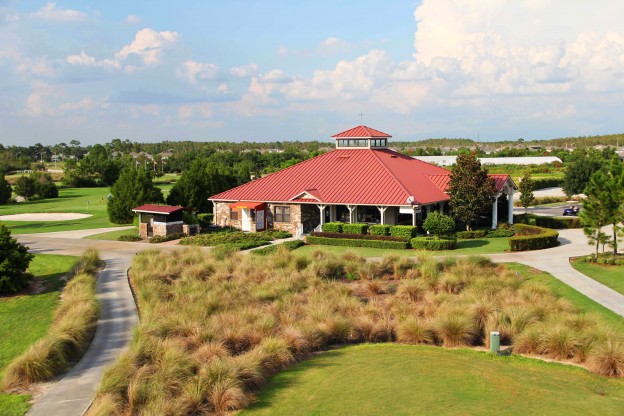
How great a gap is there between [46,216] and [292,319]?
43833 millimetres

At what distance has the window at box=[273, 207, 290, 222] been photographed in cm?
4009

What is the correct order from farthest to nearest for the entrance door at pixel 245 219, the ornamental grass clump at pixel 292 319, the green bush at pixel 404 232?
the entrance door at pixel 245 219 → the green bush at pixel 404 232 → the ornamental grass clump at pixel 292 319

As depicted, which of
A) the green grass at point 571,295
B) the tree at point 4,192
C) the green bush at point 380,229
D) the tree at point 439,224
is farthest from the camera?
the tree at point 4,192

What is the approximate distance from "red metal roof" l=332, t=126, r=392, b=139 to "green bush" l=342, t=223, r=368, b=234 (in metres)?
10.8

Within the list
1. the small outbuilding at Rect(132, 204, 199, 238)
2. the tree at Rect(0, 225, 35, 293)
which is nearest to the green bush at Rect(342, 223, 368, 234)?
the small outbuilding at Rect(132, 204, 199, 238)

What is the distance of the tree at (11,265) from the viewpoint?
22828 millimetres

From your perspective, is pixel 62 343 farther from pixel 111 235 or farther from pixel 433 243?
pixel 111 235

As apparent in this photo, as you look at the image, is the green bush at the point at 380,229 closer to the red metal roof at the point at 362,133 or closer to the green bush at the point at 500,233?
the green bush at the point at 500,233

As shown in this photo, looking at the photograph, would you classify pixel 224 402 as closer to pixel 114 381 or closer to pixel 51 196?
pixel 114 381

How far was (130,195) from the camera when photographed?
4688 cm

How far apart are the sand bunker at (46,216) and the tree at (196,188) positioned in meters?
10.9

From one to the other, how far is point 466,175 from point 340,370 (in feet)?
82.2

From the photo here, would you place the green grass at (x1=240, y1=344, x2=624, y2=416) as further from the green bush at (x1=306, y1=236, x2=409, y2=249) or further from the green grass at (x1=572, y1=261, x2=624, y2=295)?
the green bush at (x1=306, y1=236, x2=409, y2=249)

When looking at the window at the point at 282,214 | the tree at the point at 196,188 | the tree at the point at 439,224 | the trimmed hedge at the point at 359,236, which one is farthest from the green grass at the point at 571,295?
the tree at the point at 196,188
